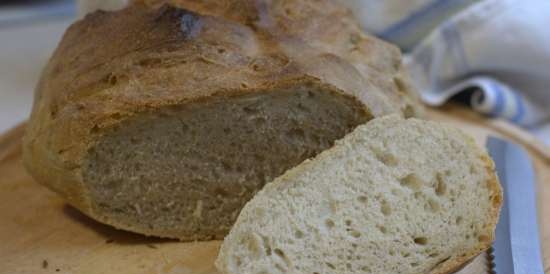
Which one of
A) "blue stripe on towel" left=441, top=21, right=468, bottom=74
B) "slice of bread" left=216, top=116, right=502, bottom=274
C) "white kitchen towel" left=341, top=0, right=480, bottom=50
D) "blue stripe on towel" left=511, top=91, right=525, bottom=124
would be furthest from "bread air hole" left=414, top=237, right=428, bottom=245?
"white kitchen towel" left=341, top=0, right=480, bottom=50

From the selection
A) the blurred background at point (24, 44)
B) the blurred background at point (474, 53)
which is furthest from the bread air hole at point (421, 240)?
the blurred background at point (24, 44)

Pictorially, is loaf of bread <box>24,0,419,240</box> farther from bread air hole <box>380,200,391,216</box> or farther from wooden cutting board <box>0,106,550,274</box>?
bread air hole <box>380,200,391,216</box>

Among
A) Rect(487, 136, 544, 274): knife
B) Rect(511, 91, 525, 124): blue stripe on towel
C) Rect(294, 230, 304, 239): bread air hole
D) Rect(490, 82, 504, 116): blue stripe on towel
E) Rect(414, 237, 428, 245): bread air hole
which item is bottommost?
Rect(511, 91, 525, 124): blue stripe on towel

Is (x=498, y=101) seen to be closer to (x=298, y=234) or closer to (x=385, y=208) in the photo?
(x=385, y=208)

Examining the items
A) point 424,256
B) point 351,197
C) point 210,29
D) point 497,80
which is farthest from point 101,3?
point 497,80

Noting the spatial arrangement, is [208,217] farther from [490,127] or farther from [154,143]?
[490,127]

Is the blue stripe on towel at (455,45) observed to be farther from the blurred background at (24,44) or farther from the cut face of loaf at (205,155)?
the blurred background at (24,44)
